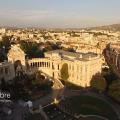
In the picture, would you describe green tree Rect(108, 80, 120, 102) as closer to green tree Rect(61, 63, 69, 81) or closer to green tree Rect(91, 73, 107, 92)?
green tree Rect(91, 73, 107, 92)

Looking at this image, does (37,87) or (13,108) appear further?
(37,87)

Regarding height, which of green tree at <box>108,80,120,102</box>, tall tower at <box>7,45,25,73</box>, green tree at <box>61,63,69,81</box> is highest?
tall tower at <box>7,45,25,73</box>

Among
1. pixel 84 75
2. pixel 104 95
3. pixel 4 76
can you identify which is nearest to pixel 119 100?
pixel 104 95

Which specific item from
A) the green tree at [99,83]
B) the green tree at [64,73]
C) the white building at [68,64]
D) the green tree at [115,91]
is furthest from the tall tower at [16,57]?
the green tree at [115,91]

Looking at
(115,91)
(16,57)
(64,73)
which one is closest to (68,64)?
(64,73)

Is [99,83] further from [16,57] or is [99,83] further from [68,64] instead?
[16,57]

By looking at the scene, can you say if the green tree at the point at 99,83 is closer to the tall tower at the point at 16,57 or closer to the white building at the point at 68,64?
the white building at the point at 68,64

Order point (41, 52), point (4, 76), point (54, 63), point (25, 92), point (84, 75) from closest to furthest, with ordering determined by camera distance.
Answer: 1. point (25, 92)
2. point (4, 76)
3. point (84, 75)
4. point (54, 63)
5. point (41, 52)

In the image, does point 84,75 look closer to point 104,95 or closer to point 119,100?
point 104,95

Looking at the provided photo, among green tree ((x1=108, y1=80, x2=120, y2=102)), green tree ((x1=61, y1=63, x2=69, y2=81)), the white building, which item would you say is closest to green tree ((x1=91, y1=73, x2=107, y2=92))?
the white building
